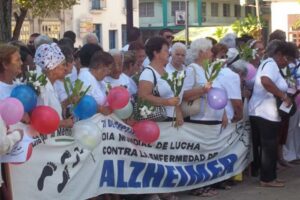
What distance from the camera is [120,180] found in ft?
22.4

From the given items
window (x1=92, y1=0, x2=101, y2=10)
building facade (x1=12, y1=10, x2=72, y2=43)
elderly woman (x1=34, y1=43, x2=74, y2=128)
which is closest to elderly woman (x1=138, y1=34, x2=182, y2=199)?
elderly woman (x1=34, y1=43, x2=74, y2=128)

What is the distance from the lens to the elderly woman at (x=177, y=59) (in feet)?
24.8

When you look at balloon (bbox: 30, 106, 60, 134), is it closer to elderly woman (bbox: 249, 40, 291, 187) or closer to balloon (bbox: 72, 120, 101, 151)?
balloon (bbox: 72, 120, 101, 151)

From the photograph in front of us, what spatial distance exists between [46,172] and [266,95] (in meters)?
3.17

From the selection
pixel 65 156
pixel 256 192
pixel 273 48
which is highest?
pixel 273 48

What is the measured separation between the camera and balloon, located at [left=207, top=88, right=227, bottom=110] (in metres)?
7.31

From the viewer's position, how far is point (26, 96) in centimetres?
553

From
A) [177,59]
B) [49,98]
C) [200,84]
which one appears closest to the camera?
[49,98]

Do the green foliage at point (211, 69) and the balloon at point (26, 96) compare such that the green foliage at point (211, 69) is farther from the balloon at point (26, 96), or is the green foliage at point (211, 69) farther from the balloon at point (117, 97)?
the balloon at point (26, 96)

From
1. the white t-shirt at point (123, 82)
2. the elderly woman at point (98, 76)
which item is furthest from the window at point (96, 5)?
the elderly woman at point (98, 76)

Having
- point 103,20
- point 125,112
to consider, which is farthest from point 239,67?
point 103,20

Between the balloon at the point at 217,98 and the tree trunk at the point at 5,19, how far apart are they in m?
8.61

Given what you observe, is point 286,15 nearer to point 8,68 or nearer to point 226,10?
point 226,10

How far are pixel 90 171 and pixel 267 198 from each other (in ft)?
7.53
